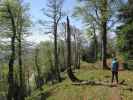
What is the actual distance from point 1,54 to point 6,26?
11.4 feet

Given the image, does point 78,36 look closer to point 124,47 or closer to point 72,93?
point 124,47

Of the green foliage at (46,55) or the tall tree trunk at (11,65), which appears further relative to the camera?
the green foliage at (46,55)

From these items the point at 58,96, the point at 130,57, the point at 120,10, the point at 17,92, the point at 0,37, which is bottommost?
the point at 17,92

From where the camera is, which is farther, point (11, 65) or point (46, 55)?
point (46, 55)

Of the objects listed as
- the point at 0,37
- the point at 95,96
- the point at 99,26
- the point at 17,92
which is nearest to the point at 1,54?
the point at 0,37

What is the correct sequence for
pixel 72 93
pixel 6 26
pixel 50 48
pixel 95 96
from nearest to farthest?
1. pixel 95 96
2. pixel 72 93
3. pixel 6 26
4. pixel 50 48

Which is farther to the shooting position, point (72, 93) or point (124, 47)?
point (124, 47)

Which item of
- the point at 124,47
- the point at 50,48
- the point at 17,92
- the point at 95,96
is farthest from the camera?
the point at 50,48

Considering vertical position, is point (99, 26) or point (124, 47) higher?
point (99, 26)

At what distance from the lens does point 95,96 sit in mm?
19219

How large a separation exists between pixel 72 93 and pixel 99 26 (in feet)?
53.0

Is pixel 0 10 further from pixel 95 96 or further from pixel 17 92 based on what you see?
pixel 95 96

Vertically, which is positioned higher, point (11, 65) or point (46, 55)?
point (11, 65)

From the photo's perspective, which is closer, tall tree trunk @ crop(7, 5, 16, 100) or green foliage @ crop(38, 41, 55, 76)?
tall tree trunk @ crop(7, 5, 16, 100)
